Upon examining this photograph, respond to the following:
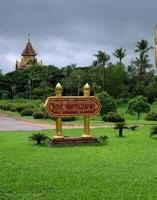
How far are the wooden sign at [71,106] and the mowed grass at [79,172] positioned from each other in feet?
7.33

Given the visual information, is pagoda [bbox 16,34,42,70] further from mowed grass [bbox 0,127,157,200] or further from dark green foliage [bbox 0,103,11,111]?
mowed grass [bbox 0,127,157,200]

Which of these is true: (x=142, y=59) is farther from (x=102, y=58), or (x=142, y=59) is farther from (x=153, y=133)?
(x=153, y=133)

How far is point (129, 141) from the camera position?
20.6 m

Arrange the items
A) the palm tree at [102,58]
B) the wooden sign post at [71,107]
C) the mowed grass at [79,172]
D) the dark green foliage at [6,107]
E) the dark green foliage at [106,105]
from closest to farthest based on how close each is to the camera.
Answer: the mowed grass at [79,172] < the wooden sign post at [71,107] < the dark green foliage at [106,105] < the dark green foliage at [6,107] < the palm tree at [102,58]

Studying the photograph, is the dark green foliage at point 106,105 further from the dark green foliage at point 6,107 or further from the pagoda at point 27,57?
the pagoda at point 27,57

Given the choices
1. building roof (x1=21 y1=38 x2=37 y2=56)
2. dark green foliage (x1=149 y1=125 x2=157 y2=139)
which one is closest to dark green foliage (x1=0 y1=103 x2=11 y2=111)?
dark green foliage (x1=149 y1=125 x2=157 y2=139)

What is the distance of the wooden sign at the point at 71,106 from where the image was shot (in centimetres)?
2083

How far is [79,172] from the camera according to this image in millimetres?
12016

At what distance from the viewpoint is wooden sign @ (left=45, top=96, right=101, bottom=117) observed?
20.8 metres

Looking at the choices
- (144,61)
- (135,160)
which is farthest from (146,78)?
(135,160)

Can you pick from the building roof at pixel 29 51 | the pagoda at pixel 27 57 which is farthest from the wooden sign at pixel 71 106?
the building roof at pixel 29 51

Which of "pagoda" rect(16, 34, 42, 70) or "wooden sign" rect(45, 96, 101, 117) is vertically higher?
"pagoda" rect(16, 34, 42, 70)

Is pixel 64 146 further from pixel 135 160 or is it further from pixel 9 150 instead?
pixel 135 160

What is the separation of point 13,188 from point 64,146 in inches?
385
